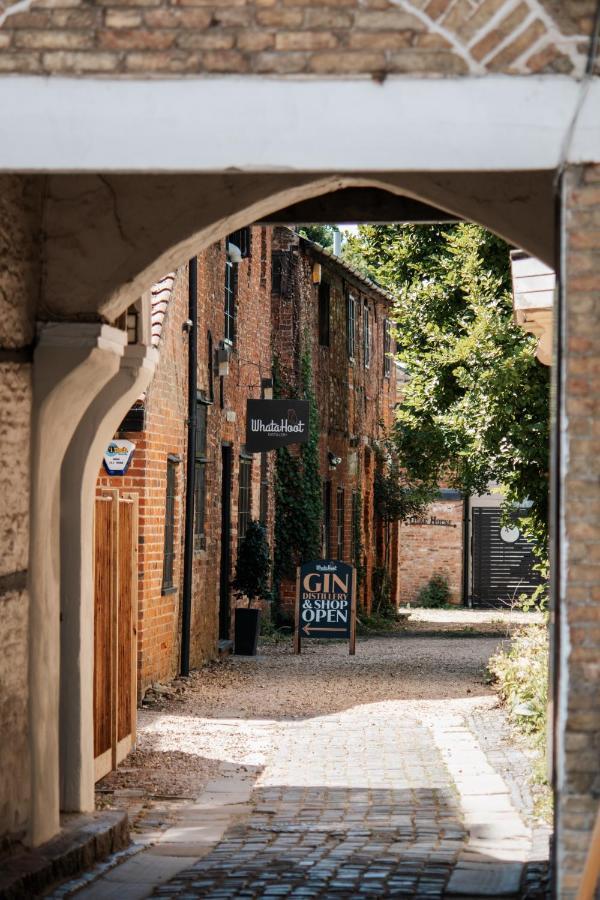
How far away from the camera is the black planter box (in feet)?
61.2

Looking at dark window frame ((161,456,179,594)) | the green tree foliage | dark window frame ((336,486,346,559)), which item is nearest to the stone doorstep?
dark window frame ((161,456,179,594))

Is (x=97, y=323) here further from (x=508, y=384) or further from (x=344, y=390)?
(x=344, y=390)

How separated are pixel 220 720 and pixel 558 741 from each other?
26.7ft

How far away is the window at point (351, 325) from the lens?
2745cm

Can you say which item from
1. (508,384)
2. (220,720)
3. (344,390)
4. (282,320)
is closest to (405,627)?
(344,390)

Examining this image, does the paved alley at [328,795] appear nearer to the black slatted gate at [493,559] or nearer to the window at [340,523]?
the window at [340,523]

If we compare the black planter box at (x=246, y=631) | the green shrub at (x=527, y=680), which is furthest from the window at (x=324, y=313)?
the green shrub at (x=527, y=680)

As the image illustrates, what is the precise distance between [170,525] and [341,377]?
1146 cm

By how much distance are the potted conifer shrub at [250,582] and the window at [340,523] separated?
23.1 ft

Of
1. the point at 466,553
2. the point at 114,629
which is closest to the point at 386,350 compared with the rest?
the point at 466,553

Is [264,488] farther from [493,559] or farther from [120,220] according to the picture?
[120,220]

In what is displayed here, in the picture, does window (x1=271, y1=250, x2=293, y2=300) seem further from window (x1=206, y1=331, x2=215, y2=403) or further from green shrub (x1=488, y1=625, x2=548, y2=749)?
green shrub (x1=488, y1=625, x2=548, y2=749)

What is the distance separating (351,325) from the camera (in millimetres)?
27875

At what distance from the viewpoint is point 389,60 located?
5.19m
